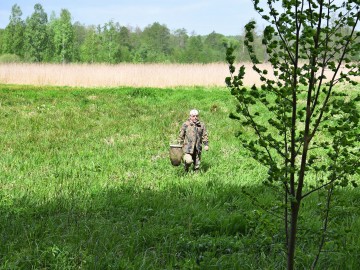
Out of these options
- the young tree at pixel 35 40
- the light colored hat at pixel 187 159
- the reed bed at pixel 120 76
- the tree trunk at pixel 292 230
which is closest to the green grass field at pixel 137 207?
the tree trunk at pixel 292 230

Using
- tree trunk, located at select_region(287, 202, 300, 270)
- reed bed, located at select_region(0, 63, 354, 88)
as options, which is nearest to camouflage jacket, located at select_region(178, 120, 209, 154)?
tree trunk, located at select_region(287, 202, 300, 270)

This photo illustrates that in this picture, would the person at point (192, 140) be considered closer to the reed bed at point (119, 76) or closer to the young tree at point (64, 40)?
the reed bed at point (119, 76)

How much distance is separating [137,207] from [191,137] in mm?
2898

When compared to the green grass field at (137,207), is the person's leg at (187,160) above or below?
above

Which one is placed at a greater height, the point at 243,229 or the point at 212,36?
the point at 212,36

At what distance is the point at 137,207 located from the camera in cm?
669

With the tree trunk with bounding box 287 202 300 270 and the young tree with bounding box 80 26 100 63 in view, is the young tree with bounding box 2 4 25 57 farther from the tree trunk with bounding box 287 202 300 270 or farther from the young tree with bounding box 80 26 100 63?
the tree trunk with bounding box 287 202 300 270

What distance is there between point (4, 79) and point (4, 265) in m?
22.6

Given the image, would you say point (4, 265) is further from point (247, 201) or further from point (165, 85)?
point (165, 85)

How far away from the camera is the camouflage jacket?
921cm

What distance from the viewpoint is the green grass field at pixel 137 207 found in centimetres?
475

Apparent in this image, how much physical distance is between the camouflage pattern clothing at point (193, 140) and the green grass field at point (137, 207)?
374 millimetres

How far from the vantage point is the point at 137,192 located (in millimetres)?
7355

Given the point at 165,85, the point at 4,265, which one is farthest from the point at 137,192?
the point at 165,85
